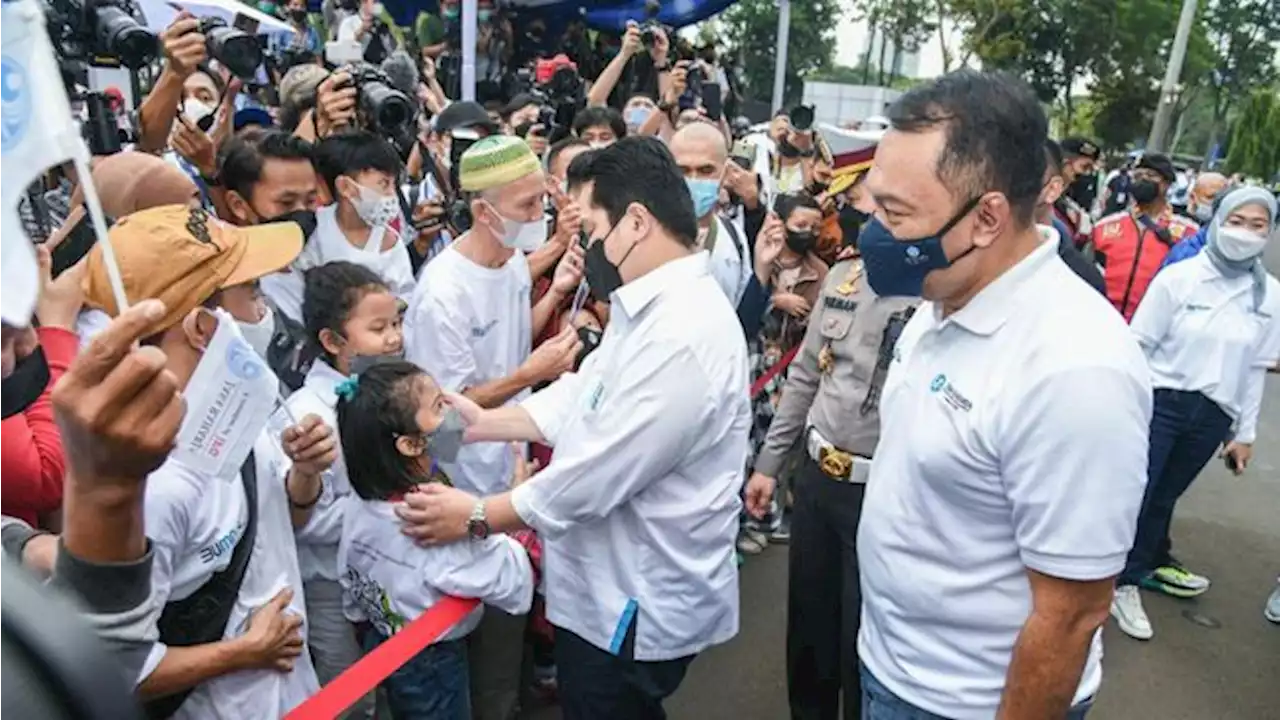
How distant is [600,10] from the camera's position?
17.1 metres

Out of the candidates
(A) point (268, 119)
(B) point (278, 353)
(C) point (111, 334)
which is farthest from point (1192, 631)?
(A) point (268, 119)

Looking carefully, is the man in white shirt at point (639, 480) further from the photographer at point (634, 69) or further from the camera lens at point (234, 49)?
the photographer at point (634, 69)

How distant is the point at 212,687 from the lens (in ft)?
6.12

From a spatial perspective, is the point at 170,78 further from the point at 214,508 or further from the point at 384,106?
the point at 214,508

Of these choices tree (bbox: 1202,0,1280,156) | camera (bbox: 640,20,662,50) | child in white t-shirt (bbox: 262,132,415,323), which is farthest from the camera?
tree (bbox: 1202,0,1280,156)

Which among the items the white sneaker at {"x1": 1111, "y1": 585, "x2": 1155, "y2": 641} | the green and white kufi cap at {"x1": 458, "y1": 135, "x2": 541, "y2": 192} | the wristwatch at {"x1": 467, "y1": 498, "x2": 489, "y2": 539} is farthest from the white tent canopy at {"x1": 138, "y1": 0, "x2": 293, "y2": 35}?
the white sneaker at {"x1": 1111, "y1": 585, "x2": 1155, "y2": 641}

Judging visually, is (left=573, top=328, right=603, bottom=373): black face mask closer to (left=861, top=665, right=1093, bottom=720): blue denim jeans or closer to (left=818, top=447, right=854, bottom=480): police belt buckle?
(left=818, top=447, right=854, bottom=480): police belt buckle

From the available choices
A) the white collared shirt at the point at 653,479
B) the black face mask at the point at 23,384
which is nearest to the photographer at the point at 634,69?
the white collared shirt at the point at 653,479

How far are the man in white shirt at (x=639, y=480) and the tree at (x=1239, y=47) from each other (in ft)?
173

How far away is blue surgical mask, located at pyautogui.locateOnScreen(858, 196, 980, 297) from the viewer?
170 cm

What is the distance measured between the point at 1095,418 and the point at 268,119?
479 cm

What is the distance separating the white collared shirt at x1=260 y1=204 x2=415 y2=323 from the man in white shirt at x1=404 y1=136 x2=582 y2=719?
0.98ft

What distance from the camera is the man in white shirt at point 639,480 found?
6.64ft

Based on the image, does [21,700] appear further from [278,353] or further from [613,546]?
[278,353]
